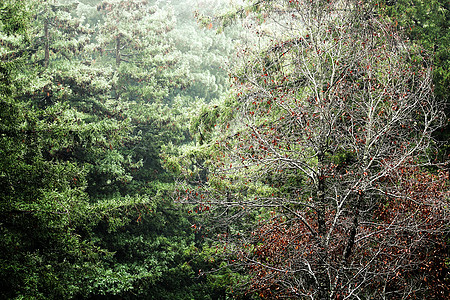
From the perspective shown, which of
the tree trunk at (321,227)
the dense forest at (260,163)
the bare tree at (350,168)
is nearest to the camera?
the tree trunk at (321,227)

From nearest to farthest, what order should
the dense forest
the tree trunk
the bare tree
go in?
1. the tree trunk
2. the bare tree
3. the dense forest

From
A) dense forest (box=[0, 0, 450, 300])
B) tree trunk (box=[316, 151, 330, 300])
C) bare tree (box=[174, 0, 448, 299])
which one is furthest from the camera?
dense forest (box=[0, 0, 450, 300])

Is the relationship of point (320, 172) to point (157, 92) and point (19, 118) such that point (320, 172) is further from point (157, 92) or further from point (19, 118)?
point (157, 92)

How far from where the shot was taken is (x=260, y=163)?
193 inches

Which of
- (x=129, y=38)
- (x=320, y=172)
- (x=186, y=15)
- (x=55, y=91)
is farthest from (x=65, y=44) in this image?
(x=186, y=15)

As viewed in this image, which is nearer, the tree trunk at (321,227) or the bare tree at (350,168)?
the tree trunk at (321,227)

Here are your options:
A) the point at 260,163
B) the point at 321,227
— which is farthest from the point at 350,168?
the point at 260,163

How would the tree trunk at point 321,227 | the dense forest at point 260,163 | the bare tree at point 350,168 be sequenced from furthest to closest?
the dense forest at point 260,163 → the bare tree at point 350,168 → the tree trunk at point 321,227

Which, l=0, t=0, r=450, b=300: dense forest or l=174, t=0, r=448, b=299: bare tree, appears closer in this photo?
→ l=174, t=0, r=448, b=299: bare tree

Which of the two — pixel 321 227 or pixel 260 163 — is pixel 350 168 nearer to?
pixel 321 227

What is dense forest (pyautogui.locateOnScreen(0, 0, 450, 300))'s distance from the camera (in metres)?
4.68

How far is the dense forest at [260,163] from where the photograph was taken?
4.68 metres

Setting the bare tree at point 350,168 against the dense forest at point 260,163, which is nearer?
the bare tree at point 350,168

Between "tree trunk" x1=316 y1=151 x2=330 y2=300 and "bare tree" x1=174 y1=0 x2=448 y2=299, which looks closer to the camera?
"tree trunk" x1=316 y1=151 x2=330 y2=300
